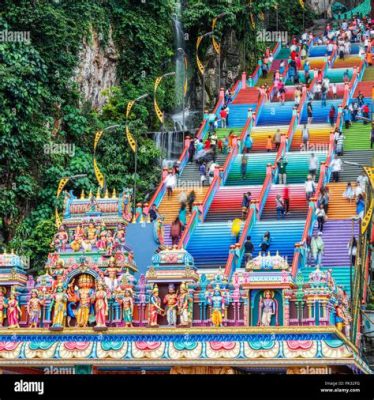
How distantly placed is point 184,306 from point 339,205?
12.5 meters

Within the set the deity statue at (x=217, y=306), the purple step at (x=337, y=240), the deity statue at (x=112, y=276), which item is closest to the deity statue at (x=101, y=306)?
the deity statue at (x=112, y=276)

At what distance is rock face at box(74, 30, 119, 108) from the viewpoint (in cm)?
5116

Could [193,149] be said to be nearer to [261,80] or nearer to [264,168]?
[264,168]

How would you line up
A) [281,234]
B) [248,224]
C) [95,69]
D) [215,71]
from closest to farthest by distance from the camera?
[281,234]
[248,224]
[95,69]
[215,71]

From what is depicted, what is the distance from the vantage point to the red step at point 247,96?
5688 cm

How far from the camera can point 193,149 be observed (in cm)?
4966

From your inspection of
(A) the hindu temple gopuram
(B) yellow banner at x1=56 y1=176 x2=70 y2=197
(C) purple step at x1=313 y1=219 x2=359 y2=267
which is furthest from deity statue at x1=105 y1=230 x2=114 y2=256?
(B) yellow banner at x1=56 y1=176 x2=70 y2=197

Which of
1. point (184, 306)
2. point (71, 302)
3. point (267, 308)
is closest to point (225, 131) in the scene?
point (71, 302)

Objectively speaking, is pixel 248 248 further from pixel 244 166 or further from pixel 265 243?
pixel 244 166

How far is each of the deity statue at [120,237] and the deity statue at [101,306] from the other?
147 cm

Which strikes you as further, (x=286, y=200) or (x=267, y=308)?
(x=286, y=200)

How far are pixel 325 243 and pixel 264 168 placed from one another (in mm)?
8139

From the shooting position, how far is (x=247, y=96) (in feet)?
189
